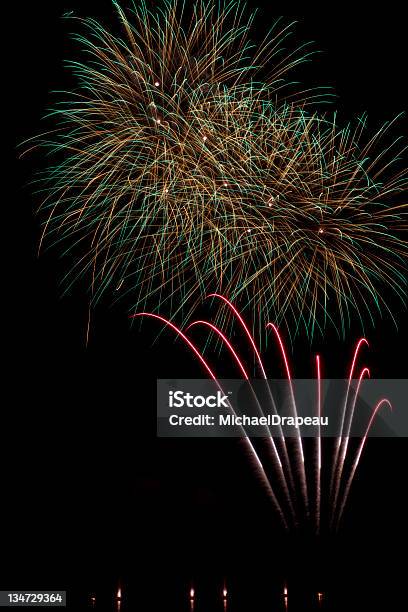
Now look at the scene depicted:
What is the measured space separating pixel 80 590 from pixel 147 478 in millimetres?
6240

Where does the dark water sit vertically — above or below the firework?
below

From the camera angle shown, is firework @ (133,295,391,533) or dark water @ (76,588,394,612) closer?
dark water @ (76,588,394,612)

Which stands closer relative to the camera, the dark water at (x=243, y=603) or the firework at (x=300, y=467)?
the dark water at (x=243, y=603)

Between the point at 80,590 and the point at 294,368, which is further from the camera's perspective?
the point at 294,368

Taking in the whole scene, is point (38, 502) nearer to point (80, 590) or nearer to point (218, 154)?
point (80, 590)

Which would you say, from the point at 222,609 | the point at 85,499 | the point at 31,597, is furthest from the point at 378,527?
the point at 31,597

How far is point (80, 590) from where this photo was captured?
12266mm

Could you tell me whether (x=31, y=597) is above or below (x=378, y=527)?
below

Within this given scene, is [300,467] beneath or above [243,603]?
above

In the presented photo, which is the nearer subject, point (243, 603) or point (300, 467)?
point (243, 603)

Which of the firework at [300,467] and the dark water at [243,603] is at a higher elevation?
the firework at [300,467]

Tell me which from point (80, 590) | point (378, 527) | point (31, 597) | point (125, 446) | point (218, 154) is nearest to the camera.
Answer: point (31, 597)

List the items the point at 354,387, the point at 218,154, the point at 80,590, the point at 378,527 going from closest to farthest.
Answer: the point at 80,590 < the point at 218,154 < the point at 378,527 < the point at 354,387

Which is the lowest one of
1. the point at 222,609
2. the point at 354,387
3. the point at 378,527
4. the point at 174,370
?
the point at 222,609
